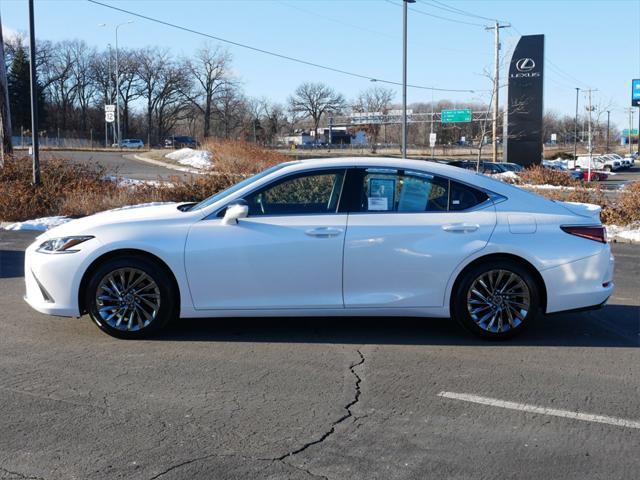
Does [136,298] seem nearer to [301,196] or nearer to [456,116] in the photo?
[301,196]

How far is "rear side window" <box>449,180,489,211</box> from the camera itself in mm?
6141

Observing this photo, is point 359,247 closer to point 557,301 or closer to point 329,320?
point 329,320

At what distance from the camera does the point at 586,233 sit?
6113mm

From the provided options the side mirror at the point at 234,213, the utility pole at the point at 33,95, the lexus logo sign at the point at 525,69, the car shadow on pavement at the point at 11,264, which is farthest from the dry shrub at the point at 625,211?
the lexus logo sign at the point at 525,69

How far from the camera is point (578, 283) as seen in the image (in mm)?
6094

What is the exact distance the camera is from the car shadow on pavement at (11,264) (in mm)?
9508

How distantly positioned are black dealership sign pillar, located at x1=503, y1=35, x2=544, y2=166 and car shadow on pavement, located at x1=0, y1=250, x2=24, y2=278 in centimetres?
3567

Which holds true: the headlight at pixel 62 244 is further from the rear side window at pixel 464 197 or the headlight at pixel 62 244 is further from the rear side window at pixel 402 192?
the rear side window at pixel 464 197

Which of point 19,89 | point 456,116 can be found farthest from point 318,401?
point 19,89

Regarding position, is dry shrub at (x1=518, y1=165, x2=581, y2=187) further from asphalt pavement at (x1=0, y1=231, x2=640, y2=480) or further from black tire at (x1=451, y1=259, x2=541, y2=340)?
black tire at (x1=451, y1=259, x2=541, y2=340)

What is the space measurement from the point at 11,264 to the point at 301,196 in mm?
6062

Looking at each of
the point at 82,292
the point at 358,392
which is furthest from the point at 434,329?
the point at 82,292

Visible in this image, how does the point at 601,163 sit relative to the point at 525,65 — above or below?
below

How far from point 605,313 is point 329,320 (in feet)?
9.46
